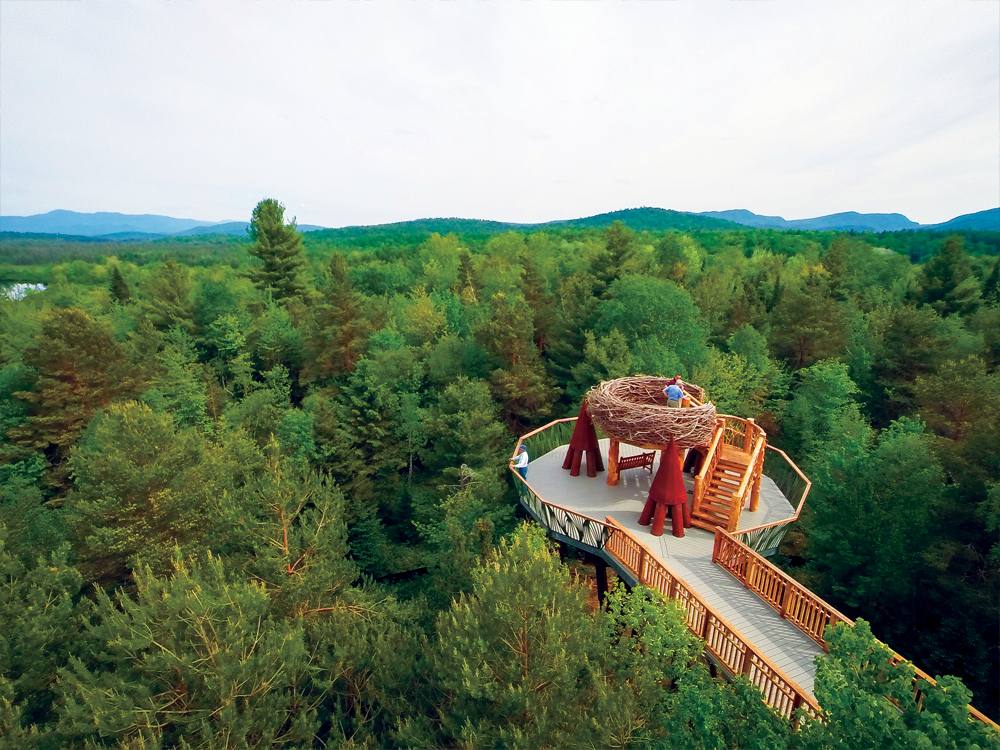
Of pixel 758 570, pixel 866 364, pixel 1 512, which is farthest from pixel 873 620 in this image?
pixel 1 512

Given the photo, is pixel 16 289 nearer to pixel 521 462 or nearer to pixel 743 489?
pixel 521 462

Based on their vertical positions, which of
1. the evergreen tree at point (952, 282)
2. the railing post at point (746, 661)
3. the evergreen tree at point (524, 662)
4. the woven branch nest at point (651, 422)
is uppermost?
the evergreen tree at point (952, 282)

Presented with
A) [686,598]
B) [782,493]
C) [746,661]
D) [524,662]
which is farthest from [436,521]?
[746,661]

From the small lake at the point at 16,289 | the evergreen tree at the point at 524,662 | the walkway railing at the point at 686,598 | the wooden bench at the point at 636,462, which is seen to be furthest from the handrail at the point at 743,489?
the small lake at the point at 16,289

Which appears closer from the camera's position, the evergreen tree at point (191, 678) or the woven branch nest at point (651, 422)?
the evergreen tree at point (191, 678)

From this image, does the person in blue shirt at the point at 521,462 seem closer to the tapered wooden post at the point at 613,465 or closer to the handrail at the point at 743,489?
the tapered wooden post at the point at 613,465

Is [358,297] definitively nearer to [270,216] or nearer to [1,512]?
[270,216]

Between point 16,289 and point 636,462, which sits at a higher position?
point 636,462
